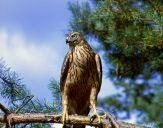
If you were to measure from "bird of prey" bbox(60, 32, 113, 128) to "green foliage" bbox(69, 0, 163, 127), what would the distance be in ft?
2.55

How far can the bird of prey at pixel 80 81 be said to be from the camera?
6.82 feet

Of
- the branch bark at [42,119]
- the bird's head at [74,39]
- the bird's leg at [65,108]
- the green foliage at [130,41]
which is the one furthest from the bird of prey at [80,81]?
the green foliage at [130,41]

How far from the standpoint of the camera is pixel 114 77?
186 inches

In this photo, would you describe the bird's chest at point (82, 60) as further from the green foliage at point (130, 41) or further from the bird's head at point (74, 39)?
the green foliage at point (130, 41)

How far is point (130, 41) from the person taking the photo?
4.02 metres

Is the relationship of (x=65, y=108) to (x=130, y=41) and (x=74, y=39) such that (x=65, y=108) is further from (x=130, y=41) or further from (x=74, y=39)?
(x=130, y=41)

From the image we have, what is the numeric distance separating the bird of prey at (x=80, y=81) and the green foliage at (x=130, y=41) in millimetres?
777

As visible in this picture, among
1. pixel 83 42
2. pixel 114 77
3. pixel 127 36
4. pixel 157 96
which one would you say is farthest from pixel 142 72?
pixel 83 42

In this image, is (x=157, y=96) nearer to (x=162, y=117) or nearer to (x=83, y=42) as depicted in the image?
(x=162, y=117)

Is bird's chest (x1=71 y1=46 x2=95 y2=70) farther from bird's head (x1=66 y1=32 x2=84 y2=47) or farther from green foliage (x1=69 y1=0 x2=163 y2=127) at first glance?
green foliage (x1=69 y1=0 x2=163 y2=127)

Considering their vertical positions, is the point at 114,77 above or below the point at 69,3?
below

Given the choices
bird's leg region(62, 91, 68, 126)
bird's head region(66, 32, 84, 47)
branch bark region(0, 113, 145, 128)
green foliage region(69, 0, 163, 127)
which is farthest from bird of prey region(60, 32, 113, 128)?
green foliage region(69, 0, 163, 127)

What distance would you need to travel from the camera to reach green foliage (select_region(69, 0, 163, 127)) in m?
3.40

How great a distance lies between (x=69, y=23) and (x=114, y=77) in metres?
0.61
